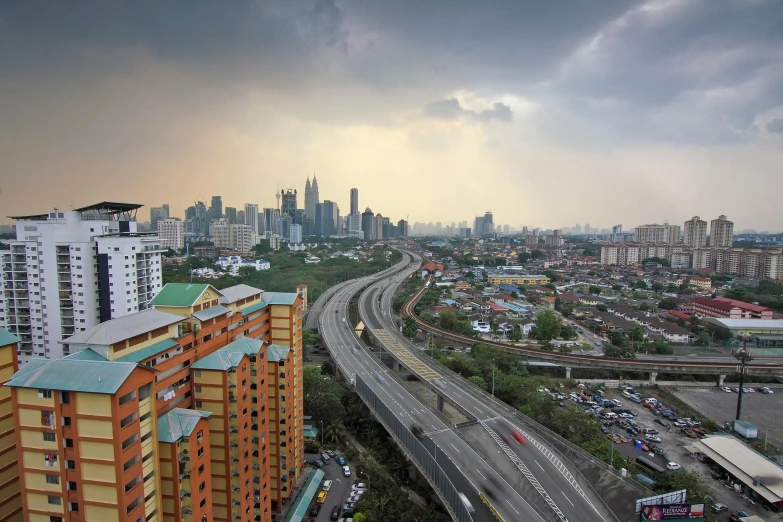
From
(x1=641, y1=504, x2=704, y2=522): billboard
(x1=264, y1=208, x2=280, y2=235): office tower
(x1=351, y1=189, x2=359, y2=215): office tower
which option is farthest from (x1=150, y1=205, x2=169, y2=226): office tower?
(x1=641, y1=504, x2=704, y2=522): billboard

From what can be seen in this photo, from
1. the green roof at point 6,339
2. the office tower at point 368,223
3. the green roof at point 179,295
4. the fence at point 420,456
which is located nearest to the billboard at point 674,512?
the fence at point 420,456

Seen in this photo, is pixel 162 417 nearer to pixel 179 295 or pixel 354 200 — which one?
pixel 179 295

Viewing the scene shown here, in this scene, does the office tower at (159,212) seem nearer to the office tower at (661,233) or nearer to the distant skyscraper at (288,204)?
the distant skyscraper at (288,204)

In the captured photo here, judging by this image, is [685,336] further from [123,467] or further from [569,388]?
[123,467]

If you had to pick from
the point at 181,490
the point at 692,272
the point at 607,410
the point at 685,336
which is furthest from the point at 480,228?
the point at 181,490

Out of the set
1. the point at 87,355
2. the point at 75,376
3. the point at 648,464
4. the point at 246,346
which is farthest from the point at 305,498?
the point at 648,464

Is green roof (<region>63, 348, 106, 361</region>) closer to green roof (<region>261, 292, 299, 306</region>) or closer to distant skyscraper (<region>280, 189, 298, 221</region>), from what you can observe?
green roof (<region>261, 292, 299, 306</region>)
